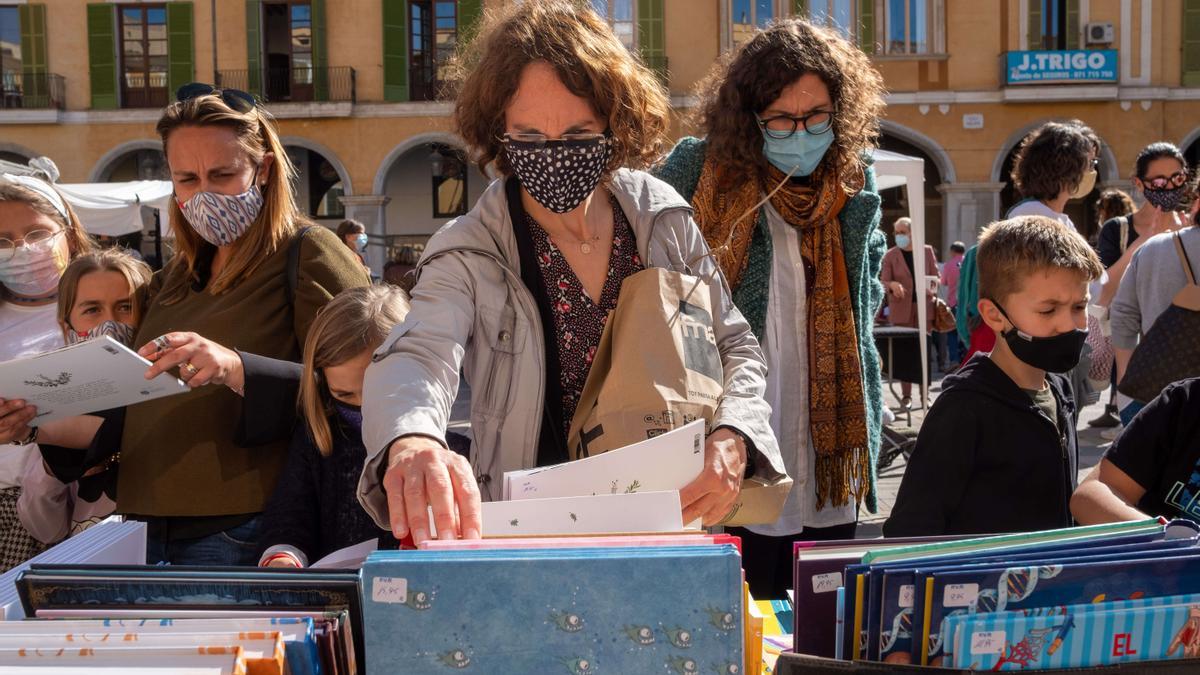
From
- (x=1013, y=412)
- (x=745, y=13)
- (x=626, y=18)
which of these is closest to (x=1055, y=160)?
(x=1013, y=412)

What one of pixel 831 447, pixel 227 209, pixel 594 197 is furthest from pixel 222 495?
pixel 831 447

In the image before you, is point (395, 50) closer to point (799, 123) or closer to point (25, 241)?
point (25, 241)

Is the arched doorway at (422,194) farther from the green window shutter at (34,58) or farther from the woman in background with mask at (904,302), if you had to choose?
the woman in background with mask at (904,302)

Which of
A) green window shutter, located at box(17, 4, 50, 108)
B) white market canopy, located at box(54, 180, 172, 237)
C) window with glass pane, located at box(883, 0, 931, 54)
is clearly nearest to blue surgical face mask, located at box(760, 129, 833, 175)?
white market canopy, located at box(54, 180, 172, 237)

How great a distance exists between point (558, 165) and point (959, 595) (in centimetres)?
100

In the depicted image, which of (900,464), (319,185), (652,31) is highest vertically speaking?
(652,31)

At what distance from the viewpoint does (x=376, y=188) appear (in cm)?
2395

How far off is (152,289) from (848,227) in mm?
A: 1732

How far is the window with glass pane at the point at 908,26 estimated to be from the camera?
2228 cm

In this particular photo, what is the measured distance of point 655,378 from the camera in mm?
1880

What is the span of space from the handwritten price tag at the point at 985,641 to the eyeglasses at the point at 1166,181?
170 inches

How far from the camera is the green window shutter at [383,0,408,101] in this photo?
76.7ft

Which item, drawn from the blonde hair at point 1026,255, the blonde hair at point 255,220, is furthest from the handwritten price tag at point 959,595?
the blonde hair at point 255,220

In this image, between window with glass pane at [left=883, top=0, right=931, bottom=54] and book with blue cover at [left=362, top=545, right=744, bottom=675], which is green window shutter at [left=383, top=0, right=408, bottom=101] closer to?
window with glass pane at [left=883, top=0, right=931, bottom=54]
